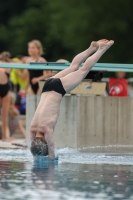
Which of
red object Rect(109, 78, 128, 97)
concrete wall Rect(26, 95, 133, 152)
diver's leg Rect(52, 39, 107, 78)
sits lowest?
concrete wall Rect(26, 95, 133, 152)

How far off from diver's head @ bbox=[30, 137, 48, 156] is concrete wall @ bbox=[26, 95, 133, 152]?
2.39m

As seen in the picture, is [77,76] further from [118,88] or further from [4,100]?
[4,100]

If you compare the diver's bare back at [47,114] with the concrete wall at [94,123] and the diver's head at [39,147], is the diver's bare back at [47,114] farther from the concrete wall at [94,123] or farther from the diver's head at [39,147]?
the concrete wall at [94,123]

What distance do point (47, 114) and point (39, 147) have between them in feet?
1.86

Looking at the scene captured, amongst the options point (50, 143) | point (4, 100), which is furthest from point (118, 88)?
point (50, 143)

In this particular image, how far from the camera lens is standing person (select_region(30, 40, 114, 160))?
12664 millimetres

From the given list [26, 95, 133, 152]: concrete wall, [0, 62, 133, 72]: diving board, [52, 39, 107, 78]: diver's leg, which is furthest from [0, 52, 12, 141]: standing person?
[52, 39, 107, 78]: diver's leg

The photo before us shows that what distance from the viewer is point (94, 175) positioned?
11070 mm

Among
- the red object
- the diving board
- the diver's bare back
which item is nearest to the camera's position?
the diver's bare back

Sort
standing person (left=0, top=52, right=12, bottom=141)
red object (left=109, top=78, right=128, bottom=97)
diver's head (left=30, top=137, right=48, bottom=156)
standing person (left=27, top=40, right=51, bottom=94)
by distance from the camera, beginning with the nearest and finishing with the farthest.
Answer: diver's head (left=30, top=137, right=48, bottom=156) → red object (left=109, top=78, right=128, bottom=97) → standing person (left=27, top=40, right=51, bottom=94) → standing person (left=0, top=52, right=12, bottom=141)

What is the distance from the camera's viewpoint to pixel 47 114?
1295 centimetres

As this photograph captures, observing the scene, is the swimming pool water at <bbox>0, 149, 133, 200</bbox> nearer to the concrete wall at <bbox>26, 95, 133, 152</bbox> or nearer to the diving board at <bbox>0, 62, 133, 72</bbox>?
the concrete wall at <bbox>26, 95, 133, 152</bbox>

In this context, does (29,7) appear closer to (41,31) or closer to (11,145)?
(41,31)

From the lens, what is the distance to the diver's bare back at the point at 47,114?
1279 centimetres
